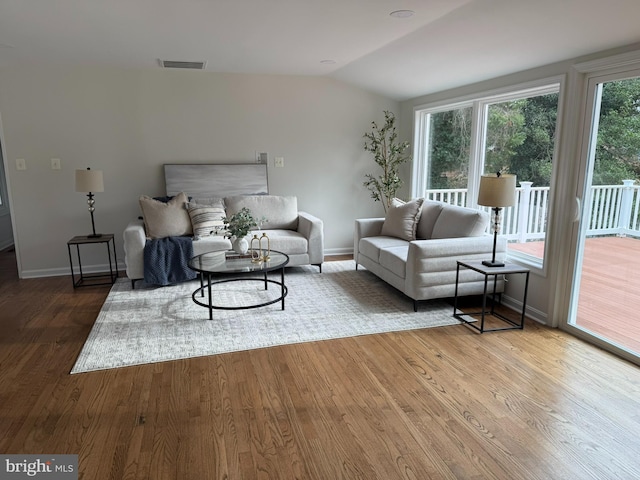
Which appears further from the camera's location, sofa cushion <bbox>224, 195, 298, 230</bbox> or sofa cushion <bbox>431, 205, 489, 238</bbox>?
sofa cushion <bbox>224, 195, 298, 230</bbox>

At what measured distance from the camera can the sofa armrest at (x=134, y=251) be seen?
13.9ft

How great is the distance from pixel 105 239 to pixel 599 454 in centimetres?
448

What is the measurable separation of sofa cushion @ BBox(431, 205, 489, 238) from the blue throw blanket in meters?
2.52

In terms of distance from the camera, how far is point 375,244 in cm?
442

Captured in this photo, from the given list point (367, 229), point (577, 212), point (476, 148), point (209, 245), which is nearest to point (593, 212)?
point (577, 212)

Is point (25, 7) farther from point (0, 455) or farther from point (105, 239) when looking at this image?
point (0, 455)

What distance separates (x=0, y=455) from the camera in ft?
6.46

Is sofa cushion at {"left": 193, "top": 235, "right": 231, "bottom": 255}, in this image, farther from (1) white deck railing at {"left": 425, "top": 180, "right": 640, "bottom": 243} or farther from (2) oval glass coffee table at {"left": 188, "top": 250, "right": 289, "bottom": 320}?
(1) white deck railing at {"left": 425, "top": 180, "right": 640, "bottom": 243}

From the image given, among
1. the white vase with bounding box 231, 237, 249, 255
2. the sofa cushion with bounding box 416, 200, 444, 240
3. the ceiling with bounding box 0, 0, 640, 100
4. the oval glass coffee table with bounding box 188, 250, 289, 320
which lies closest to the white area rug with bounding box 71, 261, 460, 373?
the oval glass coffee table with bounding box 188, 250, 289, 320

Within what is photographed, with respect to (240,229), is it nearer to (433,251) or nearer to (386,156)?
(433,251)

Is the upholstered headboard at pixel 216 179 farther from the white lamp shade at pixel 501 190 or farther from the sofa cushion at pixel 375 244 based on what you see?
the white lamp shade at pixel 501 190

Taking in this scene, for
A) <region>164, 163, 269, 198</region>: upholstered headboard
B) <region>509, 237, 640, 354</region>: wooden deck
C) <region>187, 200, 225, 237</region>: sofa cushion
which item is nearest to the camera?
<region>509, 237, 640, 354</region>: wooden deck

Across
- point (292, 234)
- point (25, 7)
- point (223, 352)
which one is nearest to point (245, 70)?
point (292, 234)

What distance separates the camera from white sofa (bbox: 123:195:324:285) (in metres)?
4.32
